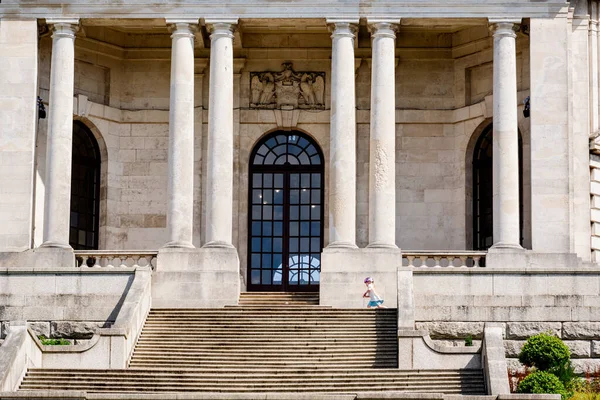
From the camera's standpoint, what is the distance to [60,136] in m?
57.1

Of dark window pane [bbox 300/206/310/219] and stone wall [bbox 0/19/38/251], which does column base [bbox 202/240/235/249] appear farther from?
dark window pane [bbox 300/206/310/219]

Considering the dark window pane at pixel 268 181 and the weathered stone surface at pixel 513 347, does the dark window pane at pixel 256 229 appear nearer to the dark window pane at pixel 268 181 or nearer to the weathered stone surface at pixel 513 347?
the dark window pane at pixel 268 181

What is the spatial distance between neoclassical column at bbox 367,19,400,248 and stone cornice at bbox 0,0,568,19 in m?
0.62

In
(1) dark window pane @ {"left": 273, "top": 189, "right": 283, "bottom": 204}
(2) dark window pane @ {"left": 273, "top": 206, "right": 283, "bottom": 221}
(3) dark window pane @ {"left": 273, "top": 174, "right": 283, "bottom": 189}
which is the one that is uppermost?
(3) dark window pane @ {"left": 273, "top": 174, "right": 283, "bottom": 189}

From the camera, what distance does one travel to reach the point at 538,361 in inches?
1901

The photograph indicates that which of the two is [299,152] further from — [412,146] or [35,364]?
[35,364]

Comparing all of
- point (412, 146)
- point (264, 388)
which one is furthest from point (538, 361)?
point (412, 146)

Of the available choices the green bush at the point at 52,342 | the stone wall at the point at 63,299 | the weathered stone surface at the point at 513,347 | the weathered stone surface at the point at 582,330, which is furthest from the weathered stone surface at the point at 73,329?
the weathered stone surface at the point at 582,330

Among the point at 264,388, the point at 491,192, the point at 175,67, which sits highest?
the point at 175,67

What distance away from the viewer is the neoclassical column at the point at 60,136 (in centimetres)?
5659

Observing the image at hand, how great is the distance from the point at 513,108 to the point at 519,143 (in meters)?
3.84

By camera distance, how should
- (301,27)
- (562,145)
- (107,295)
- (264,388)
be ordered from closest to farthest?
(264,388), (107,295), (562,145), (301,27)

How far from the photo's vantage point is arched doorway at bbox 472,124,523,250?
2419 inches

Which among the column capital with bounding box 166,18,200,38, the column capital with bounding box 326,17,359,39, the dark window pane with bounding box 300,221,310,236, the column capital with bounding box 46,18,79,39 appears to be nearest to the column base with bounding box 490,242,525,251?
the dark window pane with bounding box 300,221,310,236
